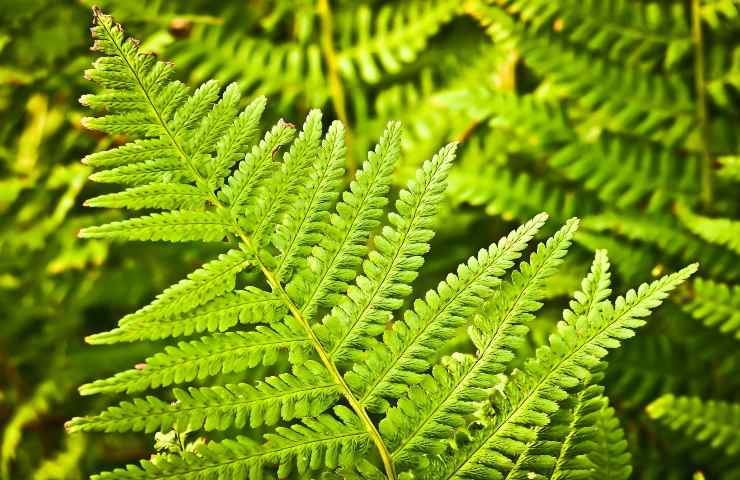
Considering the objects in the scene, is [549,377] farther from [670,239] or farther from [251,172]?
[670,239]

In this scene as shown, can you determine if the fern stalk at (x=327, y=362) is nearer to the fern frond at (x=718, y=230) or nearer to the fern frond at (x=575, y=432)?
the fern frond at (x=575, y=432)

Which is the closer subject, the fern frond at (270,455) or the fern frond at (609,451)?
the fern frond at (270,455)

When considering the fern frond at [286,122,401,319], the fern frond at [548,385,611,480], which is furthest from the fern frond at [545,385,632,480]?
the fern frond at [286,122,401,319]

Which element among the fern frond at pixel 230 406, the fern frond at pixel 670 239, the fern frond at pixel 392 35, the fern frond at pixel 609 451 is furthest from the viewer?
the fern frond at pixel 392 35

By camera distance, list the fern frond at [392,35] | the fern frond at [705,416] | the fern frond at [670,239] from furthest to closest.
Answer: the fern frond at [392,35], the fern frond at [670,239], the fern frond at [705,416]

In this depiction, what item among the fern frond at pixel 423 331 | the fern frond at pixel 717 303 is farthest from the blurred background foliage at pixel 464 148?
the fern frond at pixel 423 331

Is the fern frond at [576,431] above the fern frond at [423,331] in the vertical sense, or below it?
below

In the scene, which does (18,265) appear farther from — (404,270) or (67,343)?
(404,270)

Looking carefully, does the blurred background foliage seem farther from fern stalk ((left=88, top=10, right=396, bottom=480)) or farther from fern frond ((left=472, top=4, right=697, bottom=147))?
fern stalk ((left=88, top=10, right=396, bottom=480))
